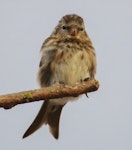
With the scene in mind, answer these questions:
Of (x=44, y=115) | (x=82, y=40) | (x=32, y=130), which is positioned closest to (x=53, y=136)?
(x=44, y=115)

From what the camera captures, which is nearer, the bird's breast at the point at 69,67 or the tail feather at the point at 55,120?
the tail feather at the point at 55,120

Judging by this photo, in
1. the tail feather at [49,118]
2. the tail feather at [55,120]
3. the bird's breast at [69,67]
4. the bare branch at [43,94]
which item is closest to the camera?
the bare branch at [43,94]

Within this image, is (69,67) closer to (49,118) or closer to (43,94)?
(49,118)

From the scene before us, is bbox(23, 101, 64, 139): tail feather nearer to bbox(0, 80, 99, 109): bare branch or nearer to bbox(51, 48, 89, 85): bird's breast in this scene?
A: bbox(51, 48, 89, 85): bird's breast

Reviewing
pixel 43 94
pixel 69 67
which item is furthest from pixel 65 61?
pixel 43 94

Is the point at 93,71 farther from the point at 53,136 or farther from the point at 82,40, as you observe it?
the point at 53,136

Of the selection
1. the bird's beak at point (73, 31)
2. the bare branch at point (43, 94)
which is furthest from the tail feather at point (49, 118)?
the bare branch at point (43, 94)

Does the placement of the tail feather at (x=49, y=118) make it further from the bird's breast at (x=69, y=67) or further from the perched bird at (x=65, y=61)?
the bird's breast at (x=69, y=67)

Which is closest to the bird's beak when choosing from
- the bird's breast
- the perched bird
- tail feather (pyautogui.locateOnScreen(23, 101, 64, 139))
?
the perched bird
